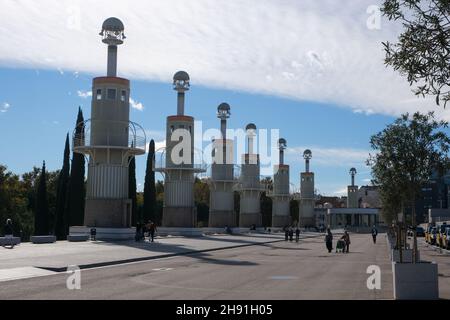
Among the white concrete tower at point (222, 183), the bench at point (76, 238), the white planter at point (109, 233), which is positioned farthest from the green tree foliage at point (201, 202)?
the bench at point (76, 238)

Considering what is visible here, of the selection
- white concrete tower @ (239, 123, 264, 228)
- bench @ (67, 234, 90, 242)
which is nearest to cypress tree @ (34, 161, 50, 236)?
bench @ (67, 234, 90, 242)

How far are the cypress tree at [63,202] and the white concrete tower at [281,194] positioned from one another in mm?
42638

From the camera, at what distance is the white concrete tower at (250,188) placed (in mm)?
84812

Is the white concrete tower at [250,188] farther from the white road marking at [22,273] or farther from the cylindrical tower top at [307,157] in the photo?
the white road marking at [22,273]

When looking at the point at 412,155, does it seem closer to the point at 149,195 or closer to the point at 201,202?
the point at 149,195

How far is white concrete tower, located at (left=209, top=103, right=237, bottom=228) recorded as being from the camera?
72875 millimetres

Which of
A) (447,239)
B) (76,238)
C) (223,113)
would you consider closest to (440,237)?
(447,239)

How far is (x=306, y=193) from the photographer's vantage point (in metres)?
→ 107

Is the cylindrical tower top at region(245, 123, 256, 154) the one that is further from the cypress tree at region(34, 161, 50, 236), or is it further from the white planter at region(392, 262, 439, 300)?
the white planter at region(392, 262, 439, 300)

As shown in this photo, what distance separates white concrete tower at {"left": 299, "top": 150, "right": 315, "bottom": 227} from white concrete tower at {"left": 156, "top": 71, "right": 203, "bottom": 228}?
50.4 meters

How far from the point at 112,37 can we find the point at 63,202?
75.7ft

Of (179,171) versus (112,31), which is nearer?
(112,31)

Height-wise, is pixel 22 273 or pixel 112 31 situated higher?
pixel 112 31
